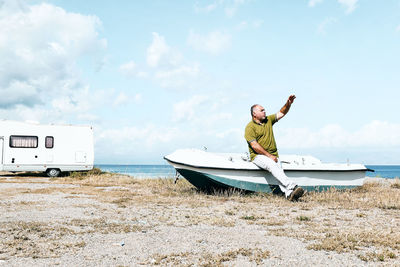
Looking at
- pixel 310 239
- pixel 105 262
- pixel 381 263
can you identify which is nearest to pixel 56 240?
Answer: pixel 105 262

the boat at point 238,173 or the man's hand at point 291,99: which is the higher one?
the man's hand at point 291,99

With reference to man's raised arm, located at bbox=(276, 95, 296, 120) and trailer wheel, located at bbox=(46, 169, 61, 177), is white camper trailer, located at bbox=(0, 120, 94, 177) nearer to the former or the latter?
trailer wheel, located at bbox=(46, 169, 61, 177)

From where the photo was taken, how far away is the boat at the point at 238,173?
26.6 ft

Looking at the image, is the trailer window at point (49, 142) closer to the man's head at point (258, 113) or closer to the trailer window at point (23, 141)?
the trailer window at point (23, 141)

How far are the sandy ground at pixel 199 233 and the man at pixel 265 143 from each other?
23.9 inches

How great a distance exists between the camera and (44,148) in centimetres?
1652

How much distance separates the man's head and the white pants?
2.73 feet

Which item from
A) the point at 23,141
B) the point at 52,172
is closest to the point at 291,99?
the point at 52,172

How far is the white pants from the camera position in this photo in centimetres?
757

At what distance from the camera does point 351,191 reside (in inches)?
375

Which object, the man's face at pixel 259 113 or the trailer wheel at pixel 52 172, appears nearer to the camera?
the man's face at pixel 259 113

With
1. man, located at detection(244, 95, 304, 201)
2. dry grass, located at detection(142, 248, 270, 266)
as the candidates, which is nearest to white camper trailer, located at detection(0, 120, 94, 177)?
man, located at detection(244, 95, 304, 201)

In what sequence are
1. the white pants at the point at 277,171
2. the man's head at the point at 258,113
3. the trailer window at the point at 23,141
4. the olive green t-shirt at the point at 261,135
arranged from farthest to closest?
the trailer window at the point at 23,141 < the man's head at the point at 258,113 < the olive green t-shirt at the point at 261,135 < the white pants at the point at 277,171

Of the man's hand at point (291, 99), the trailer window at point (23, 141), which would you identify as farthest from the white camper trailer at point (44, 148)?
the man's hand at point (291, 99)
